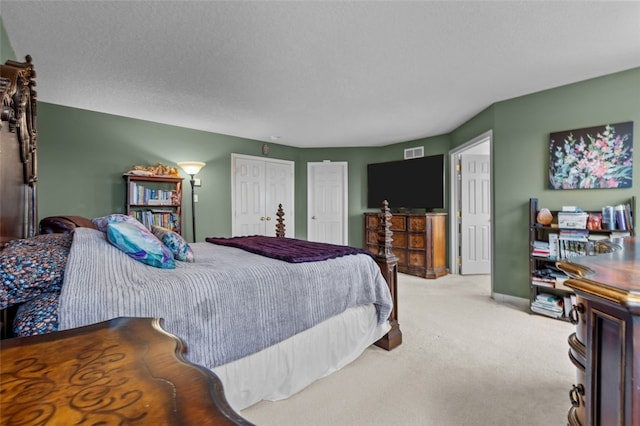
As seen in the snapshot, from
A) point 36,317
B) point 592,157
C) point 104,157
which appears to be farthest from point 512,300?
point 104,157

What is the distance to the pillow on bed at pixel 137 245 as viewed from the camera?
1576mm

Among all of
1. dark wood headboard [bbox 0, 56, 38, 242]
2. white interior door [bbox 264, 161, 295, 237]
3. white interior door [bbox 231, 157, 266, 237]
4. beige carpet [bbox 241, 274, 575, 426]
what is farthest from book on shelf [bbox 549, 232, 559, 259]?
white interior door [bbox 231, 157, 266, 237]

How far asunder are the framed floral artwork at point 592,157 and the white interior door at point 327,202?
3656mm

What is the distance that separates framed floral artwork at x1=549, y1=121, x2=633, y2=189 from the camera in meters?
2.73

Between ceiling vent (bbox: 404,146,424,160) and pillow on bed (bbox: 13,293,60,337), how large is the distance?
18.1 ft

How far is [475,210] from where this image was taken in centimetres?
489

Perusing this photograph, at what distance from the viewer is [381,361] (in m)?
2.18

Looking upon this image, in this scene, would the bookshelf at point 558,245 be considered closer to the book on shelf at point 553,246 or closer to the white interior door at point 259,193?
the book on shelf at point 553,246

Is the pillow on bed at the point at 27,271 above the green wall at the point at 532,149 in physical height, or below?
below

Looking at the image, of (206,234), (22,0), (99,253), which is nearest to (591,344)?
(99,253)

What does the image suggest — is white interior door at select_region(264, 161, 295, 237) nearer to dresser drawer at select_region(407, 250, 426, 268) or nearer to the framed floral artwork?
dresser drawer at select_region(407, 250, 426, 268)

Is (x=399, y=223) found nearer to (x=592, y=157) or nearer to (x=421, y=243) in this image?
(x=421, y=243)

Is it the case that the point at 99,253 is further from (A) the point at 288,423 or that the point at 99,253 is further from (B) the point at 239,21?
(B) the point at 239,21

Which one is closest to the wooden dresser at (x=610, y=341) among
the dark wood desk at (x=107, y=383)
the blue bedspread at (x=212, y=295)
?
the dark wood desk at (x=107, y=383)
